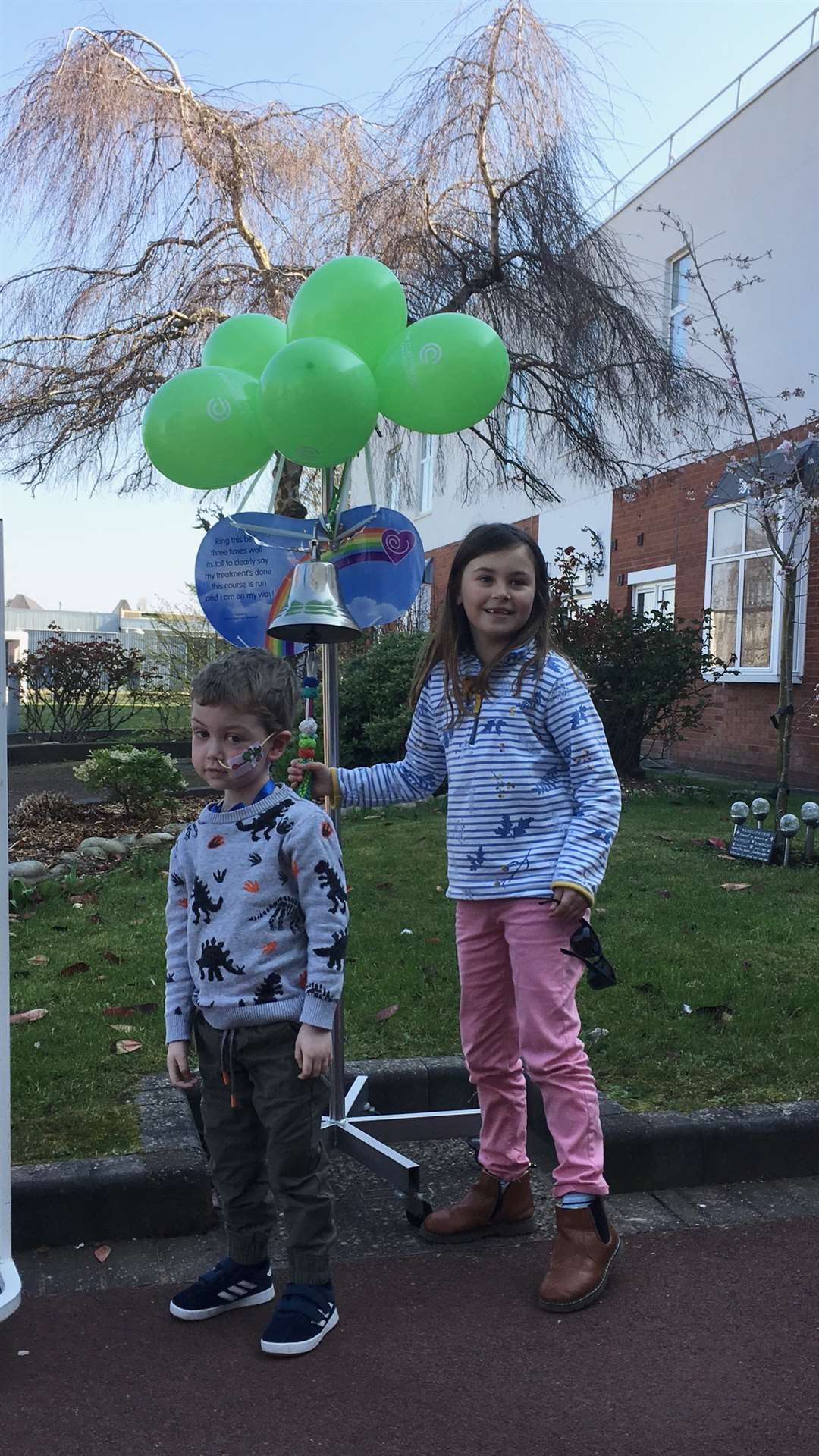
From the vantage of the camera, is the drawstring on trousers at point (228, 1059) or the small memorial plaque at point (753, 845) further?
the small memorial plaque at point (753, 845)

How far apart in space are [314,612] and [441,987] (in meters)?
2.19

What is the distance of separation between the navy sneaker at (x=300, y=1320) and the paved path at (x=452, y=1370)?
0.10 feet

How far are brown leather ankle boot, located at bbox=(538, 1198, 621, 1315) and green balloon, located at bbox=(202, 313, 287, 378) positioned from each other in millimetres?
2625

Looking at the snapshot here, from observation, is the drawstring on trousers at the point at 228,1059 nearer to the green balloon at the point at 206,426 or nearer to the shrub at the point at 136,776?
the green balloon at the point at 206,426

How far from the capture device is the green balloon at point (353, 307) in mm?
3555

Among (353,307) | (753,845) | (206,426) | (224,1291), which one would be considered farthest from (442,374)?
(753,845)

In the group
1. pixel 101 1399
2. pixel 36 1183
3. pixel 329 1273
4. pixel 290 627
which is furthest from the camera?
pixel 290 627

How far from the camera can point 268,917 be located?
2623 mm

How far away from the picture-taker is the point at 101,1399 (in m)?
2.35

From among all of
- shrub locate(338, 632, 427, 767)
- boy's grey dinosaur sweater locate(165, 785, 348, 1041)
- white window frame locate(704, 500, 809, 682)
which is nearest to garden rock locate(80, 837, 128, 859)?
shrub locate(338, 632, 427, 767)

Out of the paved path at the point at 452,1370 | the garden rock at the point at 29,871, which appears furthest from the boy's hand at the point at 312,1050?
the garden rock at the point at 29,871

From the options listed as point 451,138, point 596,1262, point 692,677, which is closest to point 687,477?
point 692,677

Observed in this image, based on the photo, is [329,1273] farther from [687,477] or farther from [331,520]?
[687,477]

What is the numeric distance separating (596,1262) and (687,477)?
41.9ft
